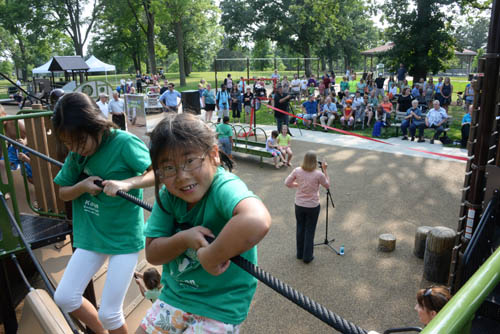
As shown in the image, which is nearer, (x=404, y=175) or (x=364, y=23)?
(x=404, y=175)

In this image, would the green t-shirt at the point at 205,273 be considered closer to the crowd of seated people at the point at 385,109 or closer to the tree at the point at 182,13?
the crowd of seated people at the point at 385,109

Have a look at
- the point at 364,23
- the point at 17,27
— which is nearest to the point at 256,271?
the point at 17,27

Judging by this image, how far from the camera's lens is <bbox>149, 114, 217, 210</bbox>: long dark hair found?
4.54ft

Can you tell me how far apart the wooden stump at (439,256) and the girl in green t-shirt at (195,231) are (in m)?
4.33

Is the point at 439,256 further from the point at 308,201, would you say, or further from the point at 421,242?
the point at 308,201

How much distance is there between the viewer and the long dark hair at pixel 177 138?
138 centimetres

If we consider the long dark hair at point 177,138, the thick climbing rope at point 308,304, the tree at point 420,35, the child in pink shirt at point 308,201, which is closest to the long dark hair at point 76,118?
the long dark hair at point 177,138

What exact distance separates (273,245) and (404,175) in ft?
16.8

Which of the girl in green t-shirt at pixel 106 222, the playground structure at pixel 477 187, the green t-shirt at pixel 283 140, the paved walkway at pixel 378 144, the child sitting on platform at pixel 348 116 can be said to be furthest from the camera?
the child sitting on platform at pixel 348 116

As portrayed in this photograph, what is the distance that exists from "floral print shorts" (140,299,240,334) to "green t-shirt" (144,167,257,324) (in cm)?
2

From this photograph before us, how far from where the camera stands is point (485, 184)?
4133mm

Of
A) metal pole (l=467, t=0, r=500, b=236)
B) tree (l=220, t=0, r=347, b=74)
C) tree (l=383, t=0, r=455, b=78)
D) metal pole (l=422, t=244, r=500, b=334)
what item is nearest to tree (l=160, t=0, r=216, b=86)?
tree (l=220, t=0, r=347, b=74)

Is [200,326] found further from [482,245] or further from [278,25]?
[278,25]

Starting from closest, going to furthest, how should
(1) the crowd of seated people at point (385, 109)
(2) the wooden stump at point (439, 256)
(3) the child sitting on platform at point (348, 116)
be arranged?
(2) the wooden stump at point (439, 256), (1) the crowd of seated people at point (385, 109), (3) the child sitting on platform at point (348, 116)
